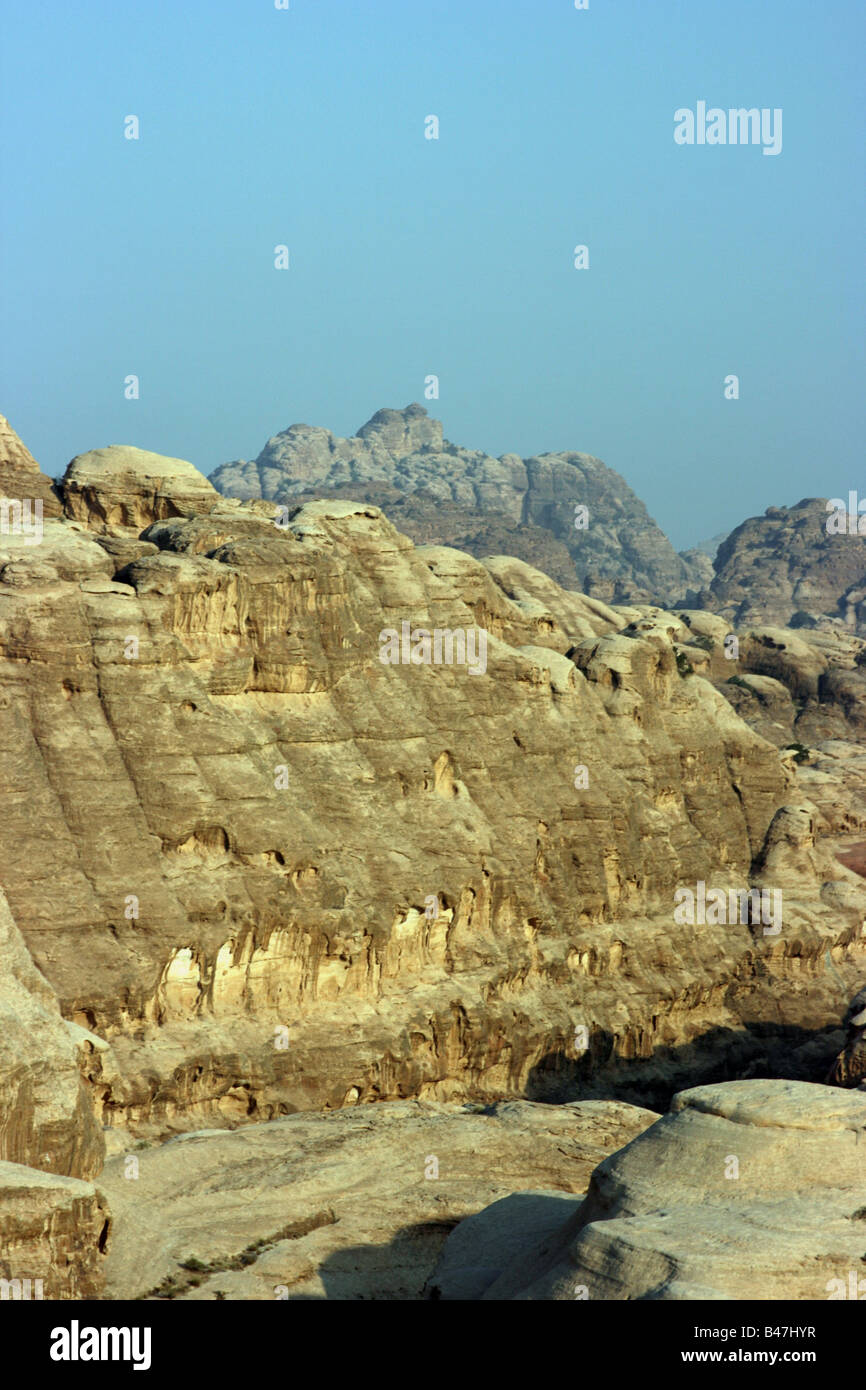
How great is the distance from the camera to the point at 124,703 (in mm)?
52219

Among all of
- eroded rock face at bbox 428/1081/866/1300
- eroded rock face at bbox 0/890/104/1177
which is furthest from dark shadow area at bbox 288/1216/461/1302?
eroded rock face at bbox 0/890/104/1177

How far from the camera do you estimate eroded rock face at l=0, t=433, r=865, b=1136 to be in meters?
48.9

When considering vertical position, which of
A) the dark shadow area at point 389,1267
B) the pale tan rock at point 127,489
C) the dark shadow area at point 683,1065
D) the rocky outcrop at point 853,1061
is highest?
the pale tan rock at point 127,489

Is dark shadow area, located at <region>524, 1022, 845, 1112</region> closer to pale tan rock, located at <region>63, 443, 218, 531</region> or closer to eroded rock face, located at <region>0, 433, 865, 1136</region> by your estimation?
eroded rock face, located at <region>0, 433, 865, 1136</region>

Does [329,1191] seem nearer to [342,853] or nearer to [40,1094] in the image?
[40,1094]

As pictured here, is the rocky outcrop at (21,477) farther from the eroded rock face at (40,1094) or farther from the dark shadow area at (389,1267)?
the dark shadow area at (389,1267)

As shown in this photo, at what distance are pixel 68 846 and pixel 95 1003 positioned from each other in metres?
4.89

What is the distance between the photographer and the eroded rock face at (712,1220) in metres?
25.4

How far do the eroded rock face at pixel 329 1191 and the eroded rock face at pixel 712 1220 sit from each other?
8.74 feet

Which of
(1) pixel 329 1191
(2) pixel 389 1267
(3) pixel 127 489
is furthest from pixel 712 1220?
(3) pixel 127 489

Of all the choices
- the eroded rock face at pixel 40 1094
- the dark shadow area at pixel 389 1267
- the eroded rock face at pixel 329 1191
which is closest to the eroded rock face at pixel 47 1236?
the eroded rock face at pixel 329 1191

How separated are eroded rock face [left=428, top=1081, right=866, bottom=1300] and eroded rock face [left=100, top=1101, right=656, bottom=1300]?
2664 millimetres

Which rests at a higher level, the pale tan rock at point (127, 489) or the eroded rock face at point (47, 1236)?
the pale tan rock at point (127, 489)

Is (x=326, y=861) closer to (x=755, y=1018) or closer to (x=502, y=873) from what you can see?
(x=502, y=873)
